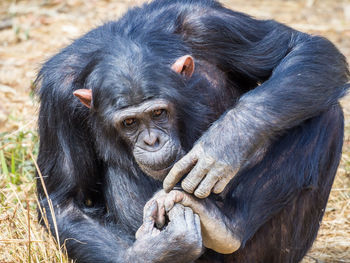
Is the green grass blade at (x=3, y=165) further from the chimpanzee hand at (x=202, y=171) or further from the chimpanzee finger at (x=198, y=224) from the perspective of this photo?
the chimpanzee finger at (x=198, y=224)

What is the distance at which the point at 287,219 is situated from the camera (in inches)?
213

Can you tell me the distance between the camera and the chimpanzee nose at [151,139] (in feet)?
16.4

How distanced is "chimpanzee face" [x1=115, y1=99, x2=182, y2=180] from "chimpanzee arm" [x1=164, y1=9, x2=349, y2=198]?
10.4 inches

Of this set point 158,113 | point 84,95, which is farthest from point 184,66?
point 84,95

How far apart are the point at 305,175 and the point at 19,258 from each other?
230 centimetres

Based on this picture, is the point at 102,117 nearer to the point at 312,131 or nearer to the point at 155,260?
the point at 155,260

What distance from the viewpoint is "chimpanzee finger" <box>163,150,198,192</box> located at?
471 centimetres

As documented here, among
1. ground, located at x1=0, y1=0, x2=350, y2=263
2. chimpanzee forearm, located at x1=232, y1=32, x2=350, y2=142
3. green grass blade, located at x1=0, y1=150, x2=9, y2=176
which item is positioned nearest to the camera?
A: chimpanzee forearm, located at x1=232, y1=32, x2=350, y2=142

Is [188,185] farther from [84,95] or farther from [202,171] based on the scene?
[84,95]

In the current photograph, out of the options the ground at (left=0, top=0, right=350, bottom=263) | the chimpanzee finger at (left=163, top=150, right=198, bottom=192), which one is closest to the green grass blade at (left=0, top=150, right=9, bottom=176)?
the ground at (left=0, top=0, right=350, bottom=263)

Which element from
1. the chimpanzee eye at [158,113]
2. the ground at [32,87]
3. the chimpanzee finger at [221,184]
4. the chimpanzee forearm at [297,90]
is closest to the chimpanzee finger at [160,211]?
the chimpanzee finger at [221,184]

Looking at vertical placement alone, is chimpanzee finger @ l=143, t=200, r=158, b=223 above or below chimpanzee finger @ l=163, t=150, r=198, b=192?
below

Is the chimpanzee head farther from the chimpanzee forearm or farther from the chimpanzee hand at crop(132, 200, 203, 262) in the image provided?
the chimpanzee forearm

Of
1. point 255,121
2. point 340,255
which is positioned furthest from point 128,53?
point 340,255
